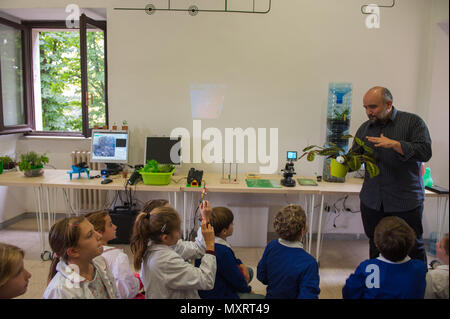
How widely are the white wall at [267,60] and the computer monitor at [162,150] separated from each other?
0.23 m

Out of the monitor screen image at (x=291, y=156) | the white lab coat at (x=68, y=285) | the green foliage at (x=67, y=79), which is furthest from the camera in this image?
the green foliage at (x=67, y=79)

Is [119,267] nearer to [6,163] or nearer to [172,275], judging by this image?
[172,275]

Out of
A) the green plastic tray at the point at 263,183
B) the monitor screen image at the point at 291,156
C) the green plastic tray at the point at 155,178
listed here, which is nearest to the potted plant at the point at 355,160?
the green plastic tray at the point at 263,183

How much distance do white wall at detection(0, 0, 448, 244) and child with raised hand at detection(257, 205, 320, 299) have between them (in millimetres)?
1894

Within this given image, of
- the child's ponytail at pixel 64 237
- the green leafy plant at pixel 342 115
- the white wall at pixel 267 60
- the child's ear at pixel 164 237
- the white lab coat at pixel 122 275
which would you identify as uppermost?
the white wall at pixel 267 60

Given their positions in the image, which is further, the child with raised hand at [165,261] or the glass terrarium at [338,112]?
the glass terrarium at [338,112]

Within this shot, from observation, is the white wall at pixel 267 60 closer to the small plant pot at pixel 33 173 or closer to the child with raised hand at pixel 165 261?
the small plant pot at pixel 33 173

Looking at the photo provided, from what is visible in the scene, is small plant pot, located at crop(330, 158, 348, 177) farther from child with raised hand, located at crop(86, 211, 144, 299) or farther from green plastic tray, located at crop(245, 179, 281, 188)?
child with raised hand, located at crop(86, 211, 144, 299)

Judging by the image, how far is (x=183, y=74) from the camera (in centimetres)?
352

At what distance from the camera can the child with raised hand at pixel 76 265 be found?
1181 mm

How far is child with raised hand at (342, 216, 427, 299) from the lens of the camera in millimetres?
1192

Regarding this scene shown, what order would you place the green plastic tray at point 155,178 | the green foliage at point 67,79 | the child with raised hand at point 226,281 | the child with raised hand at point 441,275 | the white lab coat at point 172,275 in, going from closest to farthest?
1. the child with raised hand at point 441,275
2. the white lab coat at point 172,275
3. the child with raised hand at point 226,281
4. the green plastic tray at point 155,178
5. the green foliage at point 67,79

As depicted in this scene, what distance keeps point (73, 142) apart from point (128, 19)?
63.8 inches
